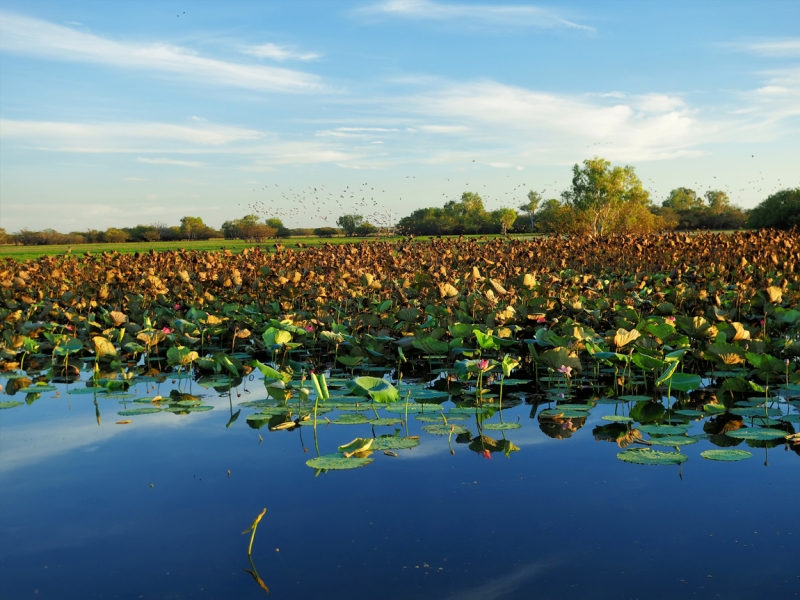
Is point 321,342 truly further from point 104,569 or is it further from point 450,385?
point 104,569

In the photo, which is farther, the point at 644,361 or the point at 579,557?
the point at 644,361

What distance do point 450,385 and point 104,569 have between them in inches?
164

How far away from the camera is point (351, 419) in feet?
19.1

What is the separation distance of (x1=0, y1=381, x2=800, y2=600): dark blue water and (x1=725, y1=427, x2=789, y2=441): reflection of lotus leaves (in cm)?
13

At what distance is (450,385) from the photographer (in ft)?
23.6

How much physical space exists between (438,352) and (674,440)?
2.85 m

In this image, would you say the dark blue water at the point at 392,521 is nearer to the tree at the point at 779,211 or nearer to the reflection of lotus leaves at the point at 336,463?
the reflection of lotus leaves at the point at 336,463

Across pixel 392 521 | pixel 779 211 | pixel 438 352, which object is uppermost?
pixel 779 211

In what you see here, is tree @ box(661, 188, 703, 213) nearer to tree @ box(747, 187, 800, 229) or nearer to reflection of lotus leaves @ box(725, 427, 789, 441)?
tree @ box(747, 187, 800, 229)

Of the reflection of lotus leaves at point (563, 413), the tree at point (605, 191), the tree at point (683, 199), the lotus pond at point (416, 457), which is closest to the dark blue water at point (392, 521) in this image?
the lotus pond at point (416, 457)

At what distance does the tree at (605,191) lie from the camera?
86125 millimetres

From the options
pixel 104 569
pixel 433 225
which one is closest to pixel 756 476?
pixel 104 569

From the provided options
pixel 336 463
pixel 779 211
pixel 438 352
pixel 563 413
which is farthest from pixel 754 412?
pixel 779 211

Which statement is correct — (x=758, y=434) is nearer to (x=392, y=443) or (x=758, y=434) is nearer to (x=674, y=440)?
(x=674, y=440)
